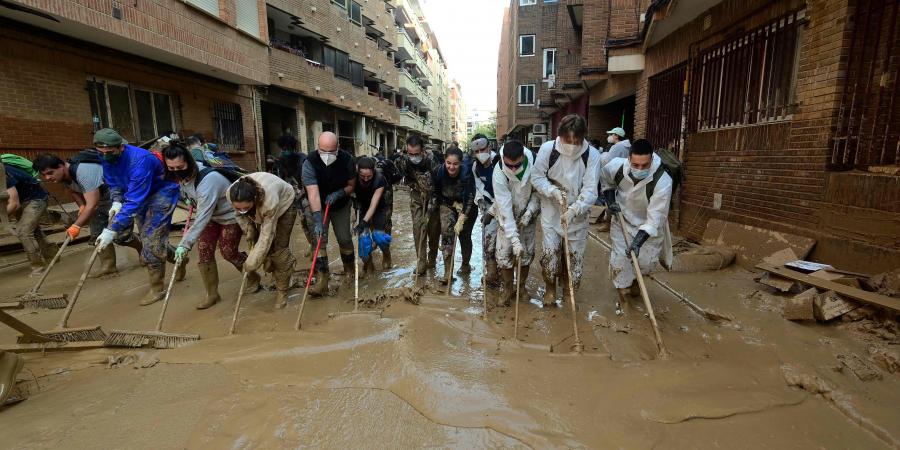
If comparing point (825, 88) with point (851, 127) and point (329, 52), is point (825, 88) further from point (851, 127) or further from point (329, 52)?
point (329, 52)

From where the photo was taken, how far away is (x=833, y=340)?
2.98 m

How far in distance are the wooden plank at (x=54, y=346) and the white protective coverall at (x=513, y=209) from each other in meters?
3.26

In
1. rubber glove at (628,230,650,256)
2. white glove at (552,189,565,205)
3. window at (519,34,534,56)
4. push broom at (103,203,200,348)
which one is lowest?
push broom at (103,203,200,348)

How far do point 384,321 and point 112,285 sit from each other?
11.9 ft

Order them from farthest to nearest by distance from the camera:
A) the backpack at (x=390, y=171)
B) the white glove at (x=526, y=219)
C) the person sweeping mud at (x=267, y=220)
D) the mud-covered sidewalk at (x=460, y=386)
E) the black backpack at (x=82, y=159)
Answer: the backpack at (x=390, y=171) → the black backpack at (x=82, y=159) → the white glove at (x=526, y=219) → the person sweeping mud at (x=267, y=220) → the mud-covered sidewalk at (x=460, y=386)

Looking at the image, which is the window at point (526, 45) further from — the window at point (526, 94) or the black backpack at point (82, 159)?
the black backpack at point (82, 159)

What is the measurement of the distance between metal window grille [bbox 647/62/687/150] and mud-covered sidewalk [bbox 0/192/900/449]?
13.9ft

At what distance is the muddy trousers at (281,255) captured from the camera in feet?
13.1

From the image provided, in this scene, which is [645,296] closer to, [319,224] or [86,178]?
[319,224]

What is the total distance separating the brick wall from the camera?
11.8 feet

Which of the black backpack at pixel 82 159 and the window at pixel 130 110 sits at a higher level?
the window at pixel 130 110

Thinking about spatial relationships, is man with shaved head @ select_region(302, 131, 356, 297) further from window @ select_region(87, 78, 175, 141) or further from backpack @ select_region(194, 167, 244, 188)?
window @ select_region(87, 78, 175, 141)

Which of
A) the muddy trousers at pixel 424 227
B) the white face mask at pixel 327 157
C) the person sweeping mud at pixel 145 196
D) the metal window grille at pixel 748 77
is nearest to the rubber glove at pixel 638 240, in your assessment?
the muddy trousers at pixel 424 227

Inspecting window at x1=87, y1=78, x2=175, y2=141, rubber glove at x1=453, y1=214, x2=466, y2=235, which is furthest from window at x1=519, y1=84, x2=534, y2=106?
rubber glove at x1=453, y1=214, x2=466, y2=235
